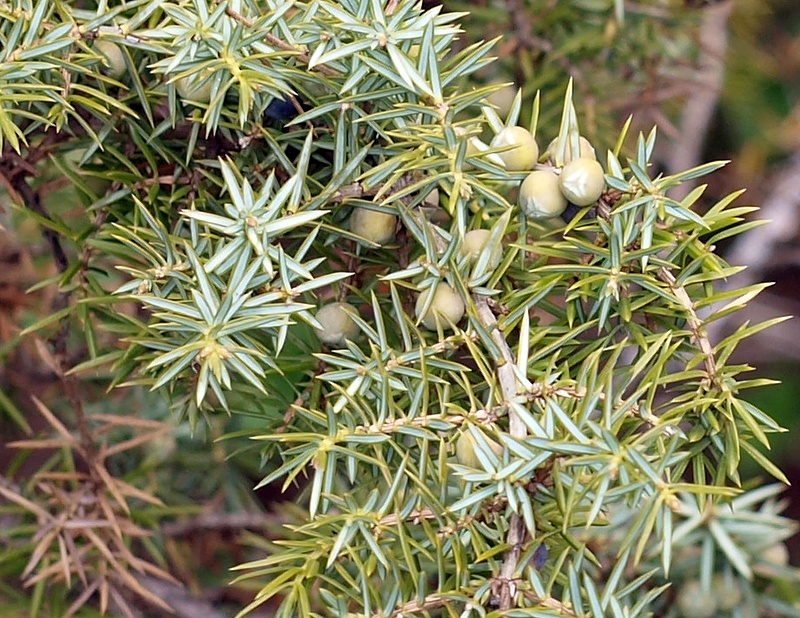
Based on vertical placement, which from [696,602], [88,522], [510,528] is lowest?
[696,602]

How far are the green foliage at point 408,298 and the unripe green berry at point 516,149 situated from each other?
0.01 meters

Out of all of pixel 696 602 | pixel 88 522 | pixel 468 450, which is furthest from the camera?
pixel 696 602

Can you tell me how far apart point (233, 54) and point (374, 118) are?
5 cm

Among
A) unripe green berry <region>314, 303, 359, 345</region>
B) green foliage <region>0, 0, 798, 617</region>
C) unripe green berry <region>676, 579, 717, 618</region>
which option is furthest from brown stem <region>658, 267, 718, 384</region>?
unripe green berry <region>676, 579, 717, 618</region>

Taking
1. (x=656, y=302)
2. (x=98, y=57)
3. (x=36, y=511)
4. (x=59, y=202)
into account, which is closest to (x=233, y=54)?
(x=98, y=57)

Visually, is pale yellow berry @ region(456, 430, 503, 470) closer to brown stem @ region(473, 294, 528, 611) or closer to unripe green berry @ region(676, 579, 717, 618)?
brown stem @ region(473, 294, 528, 611)

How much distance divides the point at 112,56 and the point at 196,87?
49 mm

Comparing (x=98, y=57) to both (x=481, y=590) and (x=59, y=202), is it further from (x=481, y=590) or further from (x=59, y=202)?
(x=59, y=202)

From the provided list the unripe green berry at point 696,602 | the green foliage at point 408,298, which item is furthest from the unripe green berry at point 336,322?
the unripe green berry at point 696,602

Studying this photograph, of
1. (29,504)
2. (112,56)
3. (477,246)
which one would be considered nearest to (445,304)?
(477,246)

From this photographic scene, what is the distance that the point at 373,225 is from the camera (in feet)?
1.08

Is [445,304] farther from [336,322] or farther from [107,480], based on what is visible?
[107,480]

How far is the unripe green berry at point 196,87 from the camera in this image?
31 centimetres

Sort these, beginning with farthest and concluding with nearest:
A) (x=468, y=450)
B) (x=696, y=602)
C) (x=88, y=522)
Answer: (x=696, y=602) → (x=88, y=522) → (x=468, y=450)
